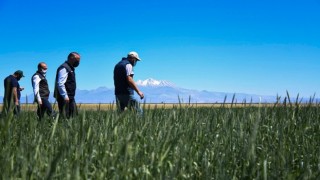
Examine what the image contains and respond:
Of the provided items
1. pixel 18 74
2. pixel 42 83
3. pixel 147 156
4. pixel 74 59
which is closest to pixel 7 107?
pixel 147 156

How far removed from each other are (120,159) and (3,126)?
125 cm

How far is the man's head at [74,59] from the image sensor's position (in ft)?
31.3

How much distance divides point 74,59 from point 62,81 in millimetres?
628

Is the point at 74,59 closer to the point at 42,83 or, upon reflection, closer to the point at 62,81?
the point at 62,81

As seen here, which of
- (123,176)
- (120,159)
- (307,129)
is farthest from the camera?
(307,129)

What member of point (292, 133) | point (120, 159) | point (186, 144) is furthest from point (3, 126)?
point (292, 133)

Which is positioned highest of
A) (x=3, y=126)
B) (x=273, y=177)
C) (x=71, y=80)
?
(x=71, y=80)

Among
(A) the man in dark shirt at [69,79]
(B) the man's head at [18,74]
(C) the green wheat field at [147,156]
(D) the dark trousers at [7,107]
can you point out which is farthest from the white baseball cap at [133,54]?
(D) the dark trousers at [7,107]

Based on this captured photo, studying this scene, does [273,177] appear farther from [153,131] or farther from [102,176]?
[153,131]

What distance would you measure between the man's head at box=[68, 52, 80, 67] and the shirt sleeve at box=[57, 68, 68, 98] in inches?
12.0

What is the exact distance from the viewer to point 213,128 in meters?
4.61

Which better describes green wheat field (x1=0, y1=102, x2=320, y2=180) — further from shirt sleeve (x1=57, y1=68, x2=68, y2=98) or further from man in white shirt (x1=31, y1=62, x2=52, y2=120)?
man in white shirt (x1=31, y1=62, x2=52, y2=120)

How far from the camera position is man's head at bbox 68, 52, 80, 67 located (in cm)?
955

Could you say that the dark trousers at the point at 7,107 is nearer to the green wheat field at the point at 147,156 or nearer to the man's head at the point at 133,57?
the green wheat field at the point at 147,156
